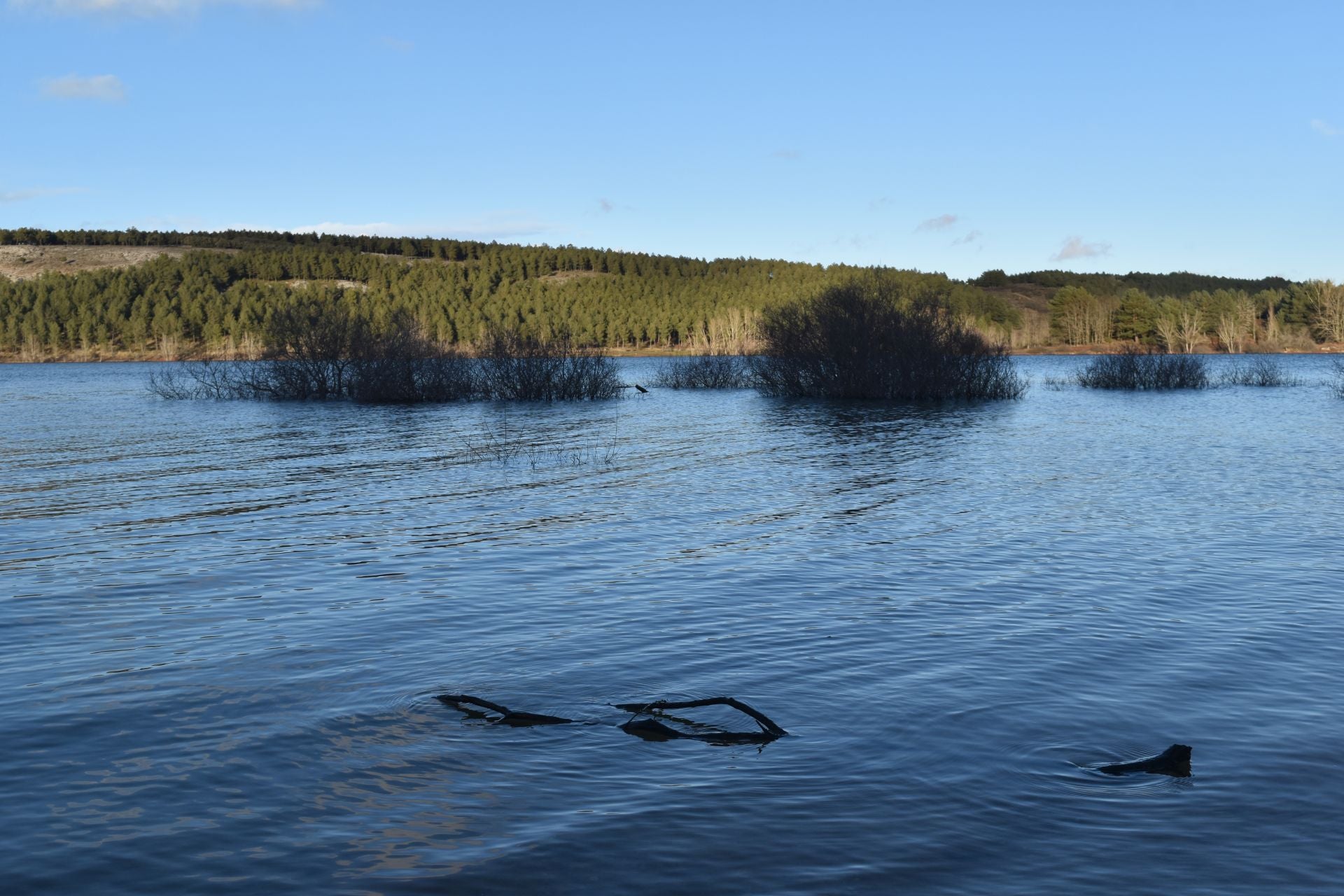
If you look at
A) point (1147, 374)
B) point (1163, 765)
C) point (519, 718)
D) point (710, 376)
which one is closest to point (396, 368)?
point (710, 376)

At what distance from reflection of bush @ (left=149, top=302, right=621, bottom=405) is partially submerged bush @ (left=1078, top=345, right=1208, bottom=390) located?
3608 centimetres

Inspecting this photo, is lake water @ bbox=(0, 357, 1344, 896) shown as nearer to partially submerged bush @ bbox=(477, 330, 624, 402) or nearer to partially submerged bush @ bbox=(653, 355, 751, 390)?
partially submerged bush @ bbox=(477, 330, 624, 402)

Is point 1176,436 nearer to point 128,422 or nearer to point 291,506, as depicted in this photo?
point 291,506

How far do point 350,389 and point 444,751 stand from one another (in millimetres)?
61370

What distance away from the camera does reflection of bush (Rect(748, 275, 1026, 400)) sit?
60.6m

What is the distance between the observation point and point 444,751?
8.57 metres

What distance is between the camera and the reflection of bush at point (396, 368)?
64.1 meters

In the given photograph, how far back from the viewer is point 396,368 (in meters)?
63.4

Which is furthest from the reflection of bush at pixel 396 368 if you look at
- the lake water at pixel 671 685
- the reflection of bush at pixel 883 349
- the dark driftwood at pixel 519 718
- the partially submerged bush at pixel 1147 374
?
the dark driftwood at pixel 519 718

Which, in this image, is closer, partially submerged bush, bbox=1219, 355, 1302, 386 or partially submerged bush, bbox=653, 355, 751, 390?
partially submerged bush, bbox=653, 355, 751, 390

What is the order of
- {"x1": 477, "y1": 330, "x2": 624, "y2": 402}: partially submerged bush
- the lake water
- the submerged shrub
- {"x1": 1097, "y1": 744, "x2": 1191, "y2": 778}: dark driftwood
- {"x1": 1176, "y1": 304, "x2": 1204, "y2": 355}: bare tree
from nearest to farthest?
the lake water < {"x1": 1097, "y1": 744, "x2": 1191, "y2": 778}: dark driftwood < {"x1": 477, "y1": 330, "x2": 624, "y2": 402}: partially submerged bush < the submerged shrub < {"x1": 1176, "y1": 304, "x2": 1204, "y2": 355}: bare tree

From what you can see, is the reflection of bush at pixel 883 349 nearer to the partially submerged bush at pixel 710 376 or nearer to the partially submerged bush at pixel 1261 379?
the partially submerged bush at pixel 710 376

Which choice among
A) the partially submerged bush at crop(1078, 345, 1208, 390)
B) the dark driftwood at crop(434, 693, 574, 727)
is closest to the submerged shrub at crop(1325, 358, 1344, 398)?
the partially submerged bush at crop(1078, 345, 1208, 390)

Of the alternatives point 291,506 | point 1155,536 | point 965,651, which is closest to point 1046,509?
point 1155,536
